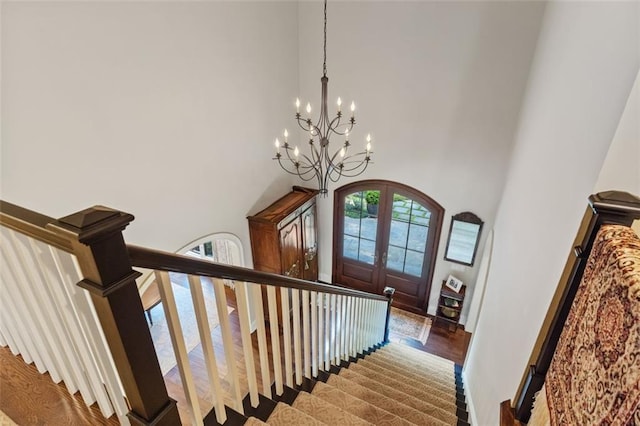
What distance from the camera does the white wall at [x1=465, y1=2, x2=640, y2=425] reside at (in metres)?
1.50

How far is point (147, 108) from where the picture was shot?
2975 mm

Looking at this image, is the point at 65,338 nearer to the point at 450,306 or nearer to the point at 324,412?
the point at 324,412

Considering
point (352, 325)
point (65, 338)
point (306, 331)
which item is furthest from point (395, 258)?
point (65, 338)

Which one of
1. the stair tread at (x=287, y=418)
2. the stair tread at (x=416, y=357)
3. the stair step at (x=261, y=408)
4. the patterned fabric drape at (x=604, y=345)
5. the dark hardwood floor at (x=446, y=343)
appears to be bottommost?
the dark hardwood floor at (x=446, y=343)

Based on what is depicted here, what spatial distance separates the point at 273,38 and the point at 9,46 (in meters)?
2.92

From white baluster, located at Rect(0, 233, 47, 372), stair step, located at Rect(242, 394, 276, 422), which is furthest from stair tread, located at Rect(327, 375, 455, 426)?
white baluster, located at Rect(0, 233, 47, 372)

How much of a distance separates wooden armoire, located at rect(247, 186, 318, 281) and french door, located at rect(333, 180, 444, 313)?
0.58 meters

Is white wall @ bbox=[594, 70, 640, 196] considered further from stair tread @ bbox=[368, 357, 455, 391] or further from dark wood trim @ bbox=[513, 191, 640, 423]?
stair tread @ bbox=[368, 357, 455, 391]

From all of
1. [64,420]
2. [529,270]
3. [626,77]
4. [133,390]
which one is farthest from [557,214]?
[64,420]

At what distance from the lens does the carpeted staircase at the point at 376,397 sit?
1.67m

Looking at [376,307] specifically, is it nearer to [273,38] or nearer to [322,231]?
[322,231]

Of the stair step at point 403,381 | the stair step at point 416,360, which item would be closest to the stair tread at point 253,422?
the stair step at point 403,381

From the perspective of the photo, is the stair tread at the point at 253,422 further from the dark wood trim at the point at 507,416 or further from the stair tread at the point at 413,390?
the stair tread at the point at 413,390

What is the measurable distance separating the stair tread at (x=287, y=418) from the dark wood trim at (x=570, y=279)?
40.4 inches
